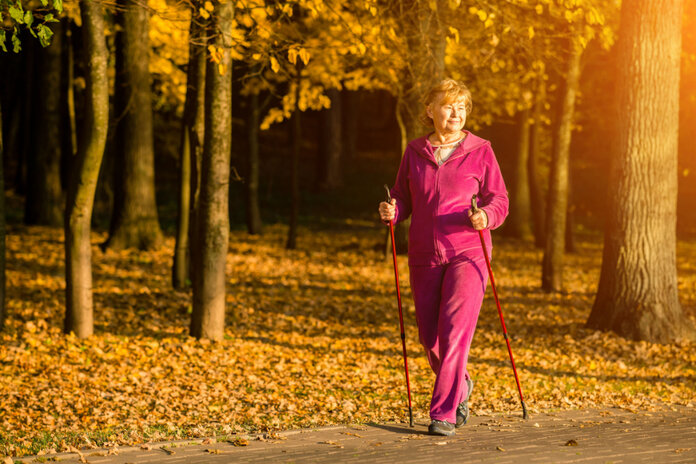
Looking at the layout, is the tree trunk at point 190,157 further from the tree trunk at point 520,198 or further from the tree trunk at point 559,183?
the tree trunk at point 520,198

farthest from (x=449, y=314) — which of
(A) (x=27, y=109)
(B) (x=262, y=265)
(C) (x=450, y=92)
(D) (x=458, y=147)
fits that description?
(A) (x=27, y=109)

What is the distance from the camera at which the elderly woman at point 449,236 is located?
548 centimetres

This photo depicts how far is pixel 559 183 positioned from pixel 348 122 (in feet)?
72.5

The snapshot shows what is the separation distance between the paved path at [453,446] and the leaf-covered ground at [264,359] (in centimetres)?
50

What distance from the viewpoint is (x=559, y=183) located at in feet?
44.7

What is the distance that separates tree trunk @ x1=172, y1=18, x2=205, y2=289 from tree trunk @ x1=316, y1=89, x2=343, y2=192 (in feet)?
59.2

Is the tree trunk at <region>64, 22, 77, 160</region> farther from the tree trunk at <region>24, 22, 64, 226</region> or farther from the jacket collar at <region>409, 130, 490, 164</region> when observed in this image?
the jacket collar at <region>409, 130, 490, 164</region>

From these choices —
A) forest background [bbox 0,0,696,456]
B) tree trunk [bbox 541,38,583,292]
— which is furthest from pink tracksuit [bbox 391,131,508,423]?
tree trunk [bbox 541,38,583,292]

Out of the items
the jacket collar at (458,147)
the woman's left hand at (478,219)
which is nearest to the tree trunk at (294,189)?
the jacket collar at (458,147)

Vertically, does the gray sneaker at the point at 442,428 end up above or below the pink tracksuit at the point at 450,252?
below

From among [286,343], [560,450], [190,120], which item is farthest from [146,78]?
[560,450]

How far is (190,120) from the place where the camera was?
1198 centimetres

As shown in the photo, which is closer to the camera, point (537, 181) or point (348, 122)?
point (537, 181)

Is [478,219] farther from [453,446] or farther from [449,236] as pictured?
[453,446]
